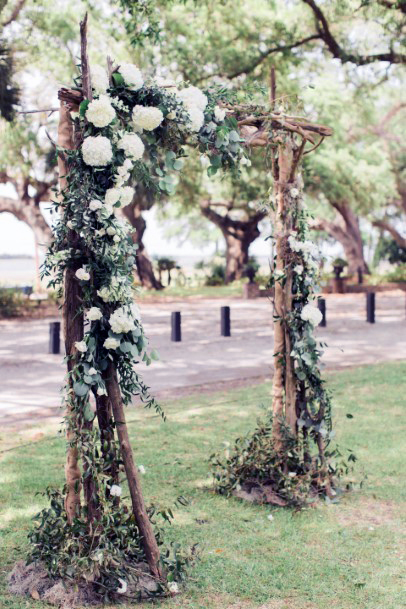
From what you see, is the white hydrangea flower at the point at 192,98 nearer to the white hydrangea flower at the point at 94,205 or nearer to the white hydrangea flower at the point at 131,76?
the white hydrangea flower at the point at 131,76

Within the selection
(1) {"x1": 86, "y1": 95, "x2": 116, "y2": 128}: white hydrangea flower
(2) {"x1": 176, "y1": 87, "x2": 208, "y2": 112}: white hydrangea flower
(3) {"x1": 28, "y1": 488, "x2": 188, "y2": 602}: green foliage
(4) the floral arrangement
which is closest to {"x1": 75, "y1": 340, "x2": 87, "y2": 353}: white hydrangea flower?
(4) the floral arrangement

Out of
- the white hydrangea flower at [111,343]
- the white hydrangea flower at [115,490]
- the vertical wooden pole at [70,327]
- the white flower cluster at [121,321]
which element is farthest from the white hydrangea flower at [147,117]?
the white hydrangea flower at [115,490]

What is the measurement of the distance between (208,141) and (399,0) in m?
10.8

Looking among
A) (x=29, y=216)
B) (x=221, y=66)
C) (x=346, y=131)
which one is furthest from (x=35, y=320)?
(x=346, y=131)

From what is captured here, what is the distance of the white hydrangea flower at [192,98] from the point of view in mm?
4281

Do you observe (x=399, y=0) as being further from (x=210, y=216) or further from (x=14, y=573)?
(x=210, y=216)

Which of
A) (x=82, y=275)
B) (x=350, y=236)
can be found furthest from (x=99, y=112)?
(x=350, y=236)

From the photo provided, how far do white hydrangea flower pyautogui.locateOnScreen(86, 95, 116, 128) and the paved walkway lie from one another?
3.79 m

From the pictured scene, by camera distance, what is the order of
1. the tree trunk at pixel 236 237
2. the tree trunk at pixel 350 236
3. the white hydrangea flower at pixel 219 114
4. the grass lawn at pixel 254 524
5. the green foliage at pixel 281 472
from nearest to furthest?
the grass lawn at pixel 254 524 < the white hydrangea flower at pixel 219 114 < the green foliage at pixel 281 472 < the tree trunk at pixel 350 236 < the tree trunk at pixel 236 237

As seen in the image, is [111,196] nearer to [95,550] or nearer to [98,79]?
[98,79]

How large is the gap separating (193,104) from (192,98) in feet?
0.12

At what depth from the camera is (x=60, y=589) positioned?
13.2 ft

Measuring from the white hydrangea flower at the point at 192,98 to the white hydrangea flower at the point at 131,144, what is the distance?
1.51 feet

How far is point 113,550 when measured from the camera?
4.05 metres
